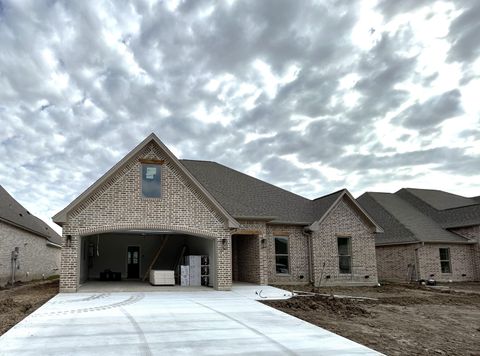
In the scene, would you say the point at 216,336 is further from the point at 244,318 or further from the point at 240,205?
the point at 240,205

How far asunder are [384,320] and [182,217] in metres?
8.88

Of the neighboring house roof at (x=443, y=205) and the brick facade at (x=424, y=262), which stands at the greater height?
the neighboring house roof at (x=443, y=205)

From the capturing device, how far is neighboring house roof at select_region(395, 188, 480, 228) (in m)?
28.0

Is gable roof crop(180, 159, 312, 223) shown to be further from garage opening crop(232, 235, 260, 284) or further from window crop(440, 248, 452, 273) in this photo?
window crop(440, 248, 452, 273)

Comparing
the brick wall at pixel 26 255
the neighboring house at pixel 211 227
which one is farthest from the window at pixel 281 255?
the brick wall at pixel 26 255

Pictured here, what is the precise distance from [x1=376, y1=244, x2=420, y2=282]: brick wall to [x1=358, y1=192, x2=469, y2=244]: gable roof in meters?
0.64

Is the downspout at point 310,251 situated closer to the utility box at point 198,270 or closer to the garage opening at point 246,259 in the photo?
the garage opening at point 246,259

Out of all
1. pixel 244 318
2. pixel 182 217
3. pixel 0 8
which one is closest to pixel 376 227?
pixel 182 217

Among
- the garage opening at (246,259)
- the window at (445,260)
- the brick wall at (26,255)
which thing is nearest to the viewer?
the garage opening at (246,259)

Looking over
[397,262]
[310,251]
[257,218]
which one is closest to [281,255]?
[310,251]

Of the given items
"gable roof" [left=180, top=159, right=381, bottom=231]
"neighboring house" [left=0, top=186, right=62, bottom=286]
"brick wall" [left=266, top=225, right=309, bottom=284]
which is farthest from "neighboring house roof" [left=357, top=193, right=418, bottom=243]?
"neighboring house" [left=0, top=186, right=62, bottom=286]

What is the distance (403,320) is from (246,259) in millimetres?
10803

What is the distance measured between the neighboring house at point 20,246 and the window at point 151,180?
8.90m

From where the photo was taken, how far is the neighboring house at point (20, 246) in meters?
22.6
